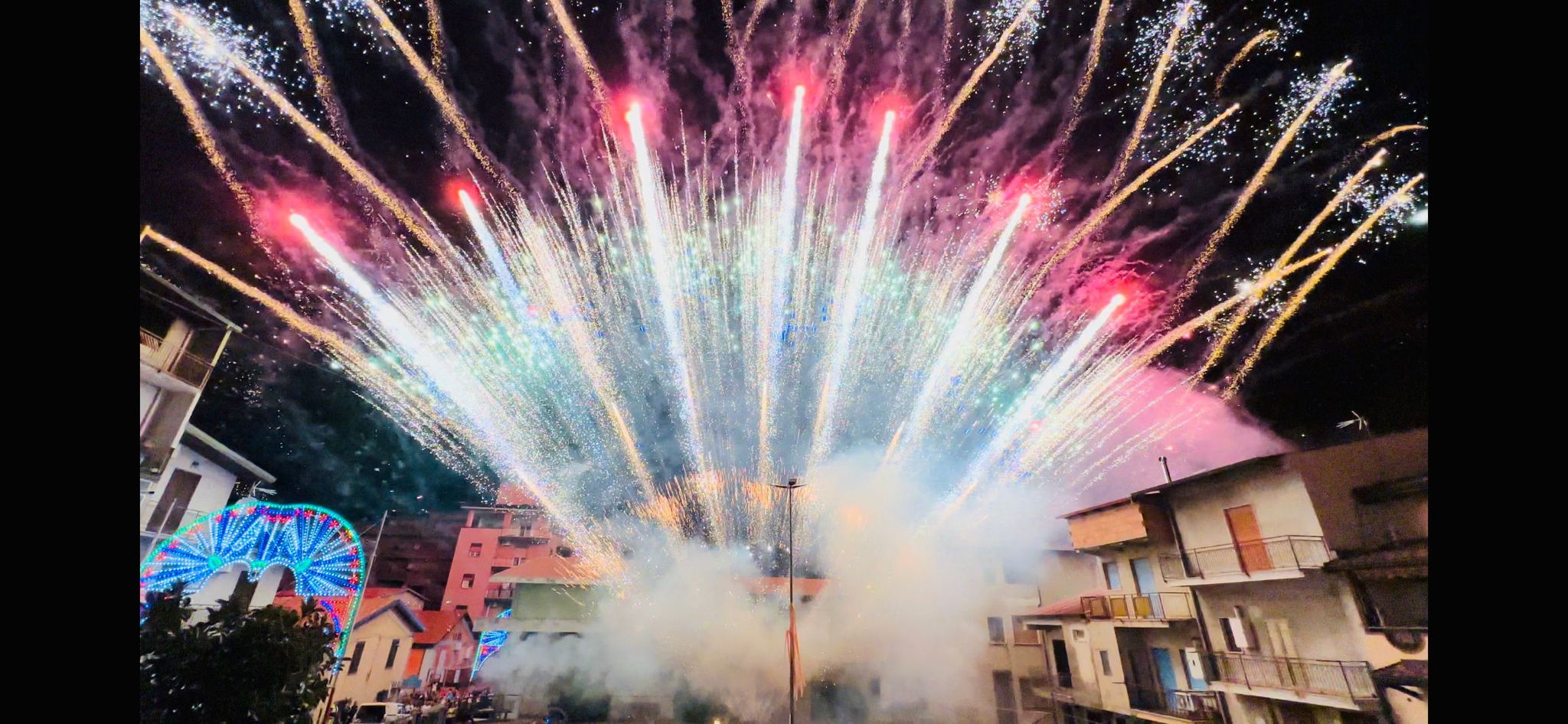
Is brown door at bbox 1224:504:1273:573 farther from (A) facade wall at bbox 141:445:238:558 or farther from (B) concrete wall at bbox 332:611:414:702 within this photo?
(B) concrete wall at bbox 332:611:414:702

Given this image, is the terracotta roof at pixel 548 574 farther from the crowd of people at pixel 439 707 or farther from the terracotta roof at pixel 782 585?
the terracotta roof at pixel 782 585

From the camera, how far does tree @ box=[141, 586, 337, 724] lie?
14.2 m

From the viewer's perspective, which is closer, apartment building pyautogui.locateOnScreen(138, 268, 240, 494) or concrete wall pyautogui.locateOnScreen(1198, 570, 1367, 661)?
concrete wall pyautogui.locateOnScreen(1198, 570, 1367, 661)

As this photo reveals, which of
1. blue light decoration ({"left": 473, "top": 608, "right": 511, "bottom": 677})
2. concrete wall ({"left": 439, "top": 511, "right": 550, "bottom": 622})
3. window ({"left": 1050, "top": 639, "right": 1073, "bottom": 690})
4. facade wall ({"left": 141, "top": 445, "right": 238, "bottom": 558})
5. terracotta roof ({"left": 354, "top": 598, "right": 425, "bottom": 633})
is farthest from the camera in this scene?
concrete wall ({"left": 439, "top": 511, "right": 550, "bottom": 622})

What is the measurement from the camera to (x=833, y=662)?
30609mm

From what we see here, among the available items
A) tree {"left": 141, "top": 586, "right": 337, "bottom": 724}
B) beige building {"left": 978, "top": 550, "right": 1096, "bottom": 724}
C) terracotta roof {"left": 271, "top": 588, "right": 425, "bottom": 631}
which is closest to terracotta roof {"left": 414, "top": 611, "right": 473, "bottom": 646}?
terracotta roof {"left": 271, "top": 588, "right": 425, "bottom": 631}

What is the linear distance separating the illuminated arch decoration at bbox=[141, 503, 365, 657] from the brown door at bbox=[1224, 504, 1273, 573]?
30003mm

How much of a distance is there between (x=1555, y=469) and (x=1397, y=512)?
20347mm

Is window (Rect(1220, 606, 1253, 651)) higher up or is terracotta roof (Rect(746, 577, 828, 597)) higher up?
terracotta roof (Rect(746, 577, 828, 597))

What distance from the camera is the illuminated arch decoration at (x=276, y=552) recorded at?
70.1 feet

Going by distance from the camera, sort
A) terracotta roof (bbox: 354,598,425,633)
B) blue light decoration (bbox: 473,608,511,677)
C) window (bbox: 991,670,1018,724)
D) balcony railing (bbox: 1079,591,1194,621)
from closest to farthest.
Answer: balcony railing (bbox: 1079,591,1194,621)
window (bbox: 991,670,1018,724)
terracotta roof (bbox: 354,598,425,633)
blue light decoration (bbox: 473,608,511,677)

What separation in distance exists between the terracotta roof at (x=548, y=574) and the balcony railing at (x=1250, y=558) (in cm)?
2729

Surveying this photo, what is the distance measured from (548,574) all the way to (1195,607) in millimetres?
29208

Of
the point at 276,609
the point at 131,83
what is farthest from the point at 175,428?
the point at 131,83
